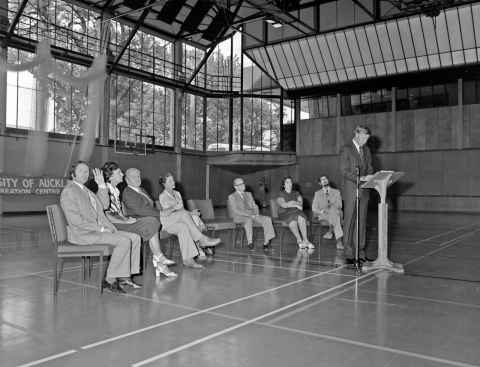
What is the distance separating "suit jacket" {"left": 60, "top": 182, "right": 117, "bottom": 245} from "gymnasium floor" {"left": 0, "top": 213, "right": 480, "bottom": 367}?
1.68 feet

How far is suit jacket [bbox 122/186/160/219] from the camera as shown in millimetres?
5160

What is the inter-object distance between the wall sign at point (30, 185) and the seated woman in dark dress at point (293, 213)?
31.2 ft

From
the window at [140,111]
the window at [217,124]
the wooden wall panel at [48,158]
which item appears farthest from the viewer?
the window at [217,124]

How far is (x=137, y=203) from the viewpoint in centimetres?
518

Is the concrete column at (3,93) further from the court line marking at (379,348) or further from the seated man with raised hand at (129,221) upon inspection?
the court line marking at (379,348)

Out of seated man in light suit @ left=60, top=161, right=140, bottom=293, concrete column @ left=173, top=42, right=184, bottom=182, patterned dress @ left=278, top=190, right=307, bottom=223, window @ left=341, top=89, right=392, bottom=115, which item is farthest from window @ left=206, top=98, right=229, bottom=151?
seated man in light suit @ left=60, top=161, right=140, bottom=293

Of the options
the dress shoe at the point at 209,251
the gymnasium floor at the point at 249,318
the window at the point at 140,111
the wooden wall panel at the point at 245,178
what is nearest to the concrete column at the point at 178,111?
the window at the point at 140,111

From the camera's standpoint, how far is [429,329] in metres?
3.01

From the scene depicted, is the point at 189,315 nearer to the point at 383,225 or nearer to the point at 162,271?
the point at 162,271

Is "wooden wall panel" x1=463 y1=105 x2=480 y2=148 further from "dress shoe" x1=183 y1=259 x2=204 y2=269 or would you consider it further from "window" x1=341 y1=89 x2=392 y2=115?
"dress shoe" x1=183 y1=259 x2=204 y2=269

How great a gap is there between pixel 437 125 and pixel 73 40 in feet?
50.8

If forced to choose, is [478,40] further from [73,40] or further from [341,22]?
[73,40]

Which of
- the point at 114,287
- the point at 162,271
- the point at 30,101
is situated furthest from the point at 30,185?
the point at 114,287

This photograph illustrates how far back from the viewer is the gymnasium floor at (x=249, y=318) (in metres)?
2.51
